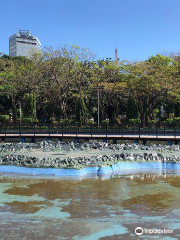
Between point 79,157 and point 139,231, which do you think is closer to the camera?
point 139,231

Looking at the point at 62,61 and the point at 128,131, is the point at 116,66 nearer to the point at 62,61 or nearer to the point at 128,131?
the point at 62,61

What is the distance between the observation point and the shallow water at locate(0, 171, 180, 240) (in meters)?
7.99

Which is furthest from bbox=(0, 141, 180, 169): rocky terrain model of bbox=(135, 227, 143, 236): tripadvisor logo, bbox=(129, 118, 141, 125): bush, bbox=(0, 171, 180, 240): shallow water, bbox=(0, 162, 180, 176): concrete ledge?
bbox=(129, 118, 141, 125): bush

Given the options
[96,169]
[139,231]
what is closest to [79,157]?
[96,169]

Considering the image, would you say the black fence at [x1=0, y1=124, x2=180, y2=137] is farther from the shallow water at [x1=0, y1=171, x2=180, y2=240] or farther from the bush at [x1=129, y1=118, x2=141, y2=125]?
the shallow water at [x1=0, y1=171, x2=180, y2=240]

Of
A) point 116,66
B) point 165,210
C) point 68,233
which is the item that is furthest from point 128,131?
point 68,233

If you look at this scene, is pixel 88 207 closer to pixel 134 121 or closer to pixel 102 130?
pixel 102 130

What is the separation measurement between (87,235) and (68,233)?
1.55 ft

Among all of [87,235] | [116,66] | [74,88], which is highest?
[116,66]

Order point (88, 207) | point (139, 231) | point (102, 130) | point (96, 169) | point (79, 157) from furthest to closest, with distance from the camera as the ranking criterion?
point (102, 130), point (79, 157), point (96, 169), point (88, 207), point (139, 231)

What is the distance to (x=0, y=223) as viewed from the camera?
854 centimetres

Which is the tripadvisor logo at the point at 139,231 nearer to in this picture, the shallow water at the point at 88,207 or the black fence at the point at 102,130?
the shallow water at the point at 88,207

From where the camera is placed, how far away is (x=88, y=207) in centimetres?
1016

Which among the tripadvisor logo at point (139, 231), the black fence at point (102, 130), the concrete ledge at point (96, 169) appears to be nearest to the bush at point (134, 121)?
the black fence at point (102, 130)
